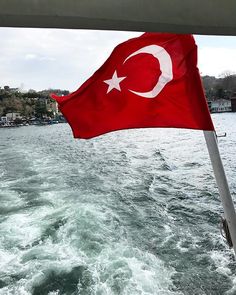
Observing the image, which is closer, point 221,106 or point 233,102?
point 233,102

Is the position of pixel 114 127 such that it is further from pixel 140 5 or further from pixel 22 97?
pixel 22 97

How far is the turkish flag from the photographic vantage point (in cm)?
323

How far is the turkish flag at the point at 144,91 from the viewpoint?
3230mm

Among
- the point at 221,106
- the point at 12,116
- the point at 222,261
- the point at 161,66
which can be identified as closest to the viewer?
the point at 161,66

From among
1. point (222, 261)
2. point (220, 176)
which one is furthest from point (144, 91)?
point (222, 261)

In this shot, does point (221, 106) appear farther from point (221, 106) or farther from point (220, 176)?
point (220, 176)

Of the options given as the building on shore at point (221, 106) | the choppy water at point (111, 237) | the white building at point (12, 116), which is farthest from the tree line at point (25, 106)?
the choppy water at point (111, 237)

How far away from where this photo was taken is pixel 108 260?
9.33 metres

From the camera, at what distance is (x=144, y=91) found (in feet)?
11.3

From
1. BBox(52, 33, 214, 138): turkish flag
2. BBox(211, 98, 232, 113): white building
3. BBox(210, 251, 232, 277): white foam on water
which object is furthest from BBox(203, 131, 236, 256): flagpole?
BBox(211, 98, 232, 113): white building

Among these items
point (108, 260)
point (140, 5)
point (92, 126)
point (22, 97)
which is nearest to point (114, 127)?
point (92, 126)

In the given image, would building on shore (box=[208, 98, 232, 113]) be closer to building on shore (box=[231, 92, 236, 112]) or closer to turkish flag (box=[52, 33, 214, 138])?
building on shore (box=[231, 92, 236, 112])

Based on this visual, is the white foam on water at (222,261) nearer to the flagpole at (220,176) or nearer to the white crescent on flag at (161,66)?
the flagpole at (220,176)

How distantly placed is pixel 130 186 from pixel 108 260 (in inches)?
399
